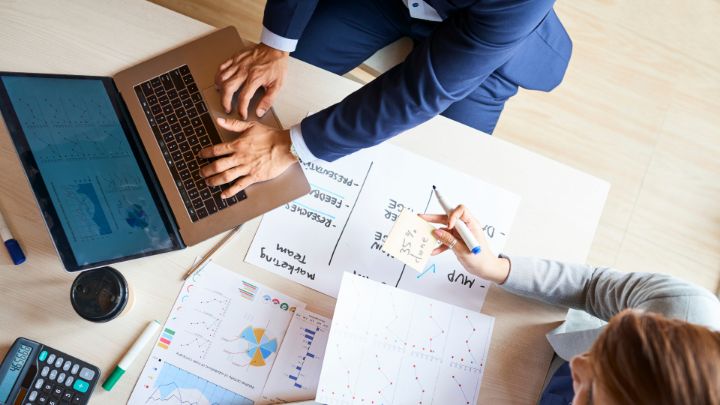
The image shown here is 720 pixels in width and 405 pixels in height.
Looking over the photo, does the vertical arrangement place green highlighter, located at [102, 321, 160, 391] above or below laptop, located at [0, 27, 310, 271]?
below

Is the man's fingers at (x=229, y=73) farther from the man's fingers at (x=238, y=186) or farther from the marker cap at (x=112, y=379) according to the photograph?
the marker cap at (x=112, y=379)

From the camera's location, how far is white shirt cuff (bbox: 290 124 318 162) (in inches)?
35.4

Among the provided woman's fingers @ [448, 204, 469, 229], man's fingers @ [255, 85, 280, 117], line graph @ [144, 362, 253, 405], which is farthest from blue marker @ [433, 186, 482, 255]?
line graph @ [144, 362, 253, 405]

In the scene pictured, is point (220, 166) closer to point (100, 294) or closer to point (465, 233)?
point (100, 294)

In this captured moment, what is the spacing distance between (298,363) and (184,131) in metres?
0.45

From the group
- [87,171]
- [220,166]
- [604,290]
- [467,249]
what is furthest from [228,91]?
[604,290]

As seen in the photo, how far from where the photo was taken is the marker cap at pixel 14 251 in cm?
86

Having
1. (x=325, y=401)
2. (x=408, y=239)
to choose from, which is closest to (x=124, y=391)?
(x=325, y=401)

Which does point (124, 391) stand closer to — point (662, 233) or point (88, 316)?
point (88, 316)

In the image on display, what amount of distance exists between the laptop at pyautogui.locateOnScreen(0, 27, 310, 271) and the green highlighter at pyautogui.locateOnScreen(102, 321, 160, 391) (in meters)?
0.13

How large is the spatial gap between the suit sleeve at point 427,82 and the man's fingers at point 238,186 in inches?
4.8

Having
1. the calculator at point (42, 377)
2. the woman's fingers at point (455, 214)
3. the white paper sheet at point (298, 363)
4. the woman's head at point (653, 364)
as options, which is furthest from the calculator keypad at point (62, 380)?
the woman's head at point (653, 364)

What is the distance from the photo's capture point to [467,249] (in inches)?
35.0

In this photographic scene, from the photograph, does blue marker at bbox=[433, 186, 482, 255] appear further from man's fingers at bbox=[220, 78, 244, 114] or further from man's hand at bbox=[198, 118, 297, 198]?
man's fingers at bbox=[220, 78, 244, 114]
